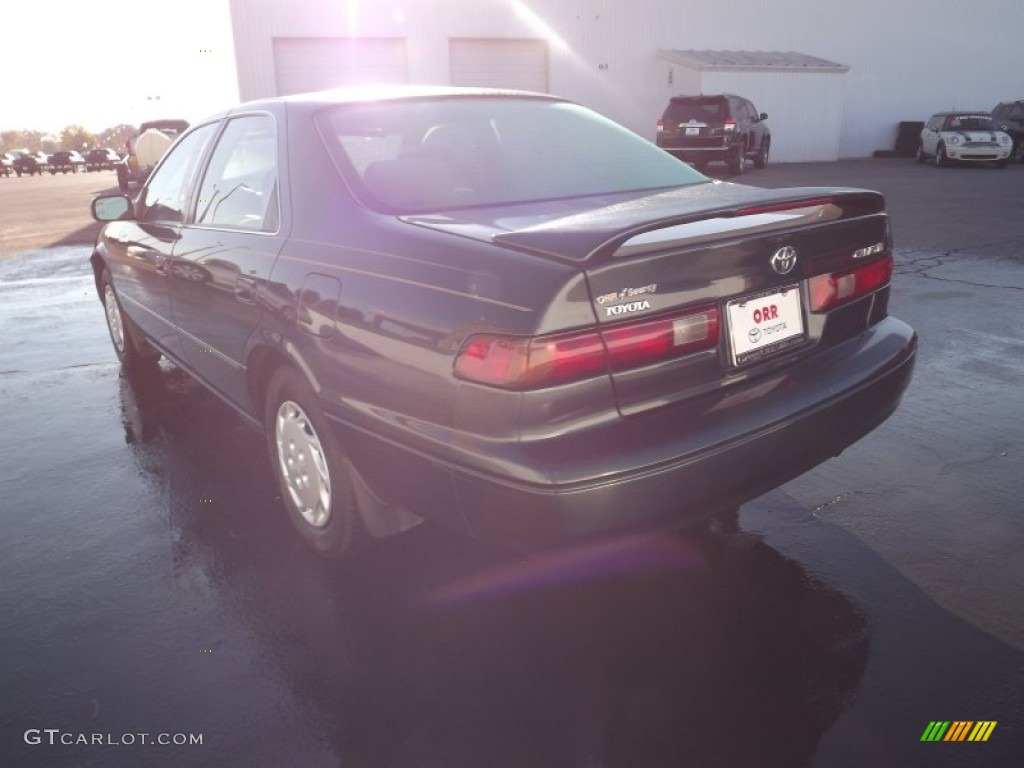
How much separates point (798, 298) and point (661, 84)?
27.3 meters

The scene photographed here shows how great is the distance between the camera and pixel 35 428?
4.36 meters

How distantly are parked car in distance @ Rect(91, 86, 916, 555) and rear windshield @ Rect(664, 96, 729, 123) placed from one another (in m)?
17.3

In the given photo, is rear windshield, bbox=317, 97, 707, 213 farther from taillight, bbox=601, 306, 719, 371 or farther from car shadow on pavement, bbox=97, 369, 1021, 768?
car shadow on pavement, bbox=97, 369, 1021, 768

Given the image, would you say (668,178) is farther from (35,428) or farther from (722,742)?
(35,428)

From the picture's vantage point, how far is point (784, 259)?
2.29 metres

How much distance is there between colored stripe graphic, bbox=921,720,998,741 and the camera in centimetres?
198

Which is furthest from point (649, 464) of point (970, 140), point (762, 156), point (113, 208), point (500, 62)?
point (500, 62)

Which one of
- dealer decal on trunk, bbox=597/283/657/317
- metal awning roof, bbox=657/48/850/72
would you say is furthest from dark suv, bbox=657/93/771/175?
dealer decal on trunk, bbox=597/283/657/317

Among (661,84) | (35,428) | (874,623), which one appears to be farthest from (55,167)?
(874,623)

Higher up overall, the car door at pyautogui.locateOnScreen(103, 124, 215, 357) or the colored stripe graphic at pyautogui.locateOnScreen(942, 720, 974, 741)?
the car door at pyautogui.locateOnScreen(103, 124, 215, 357)

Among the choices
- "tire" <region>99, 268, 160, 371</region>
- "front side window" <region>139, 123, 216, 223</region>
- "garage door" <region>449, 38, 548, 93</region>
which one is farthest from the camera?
"garage door" <region>449, 38, 548, 93</region>
